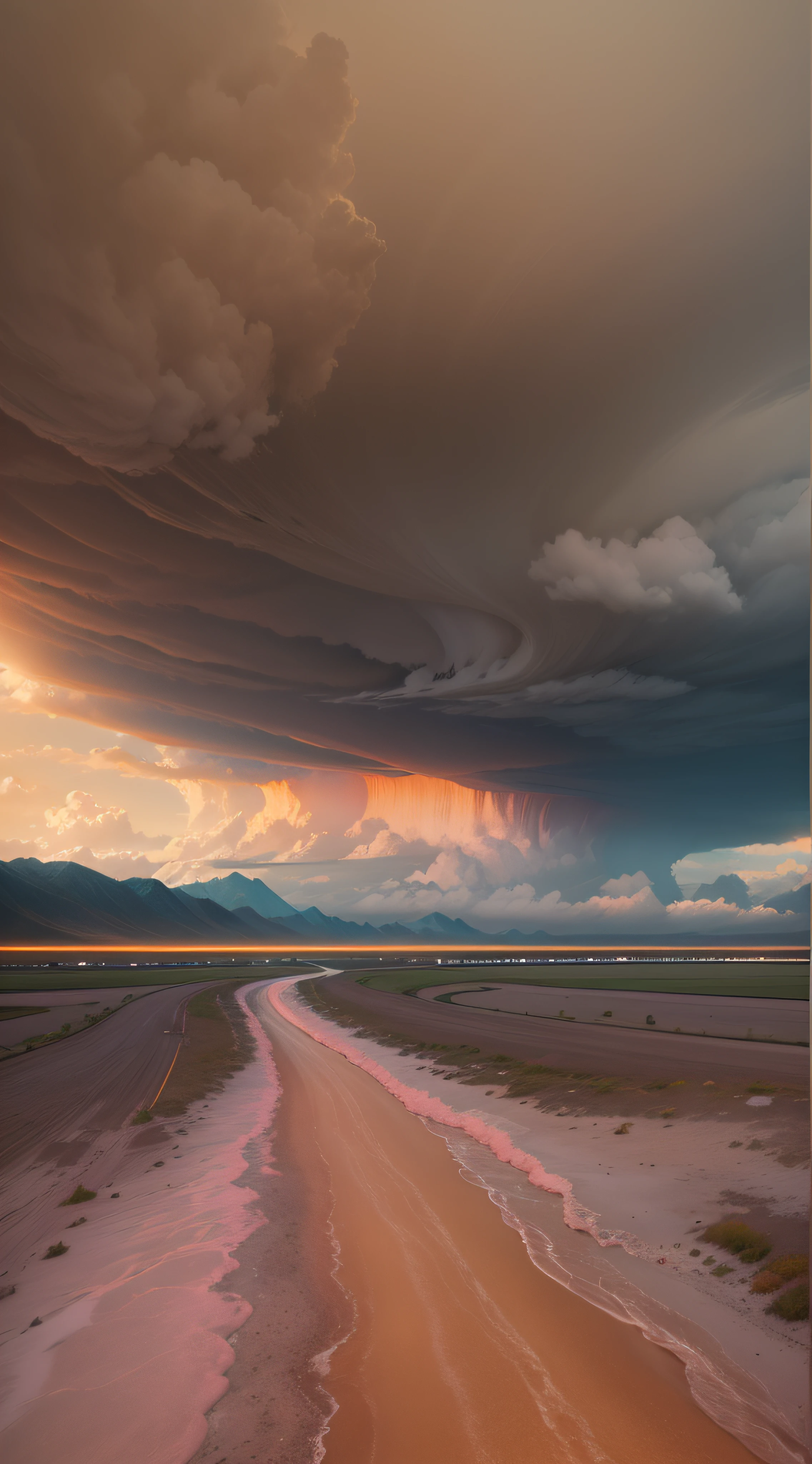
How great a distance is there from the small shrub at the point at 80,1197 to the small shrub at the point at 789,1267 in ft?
51.8

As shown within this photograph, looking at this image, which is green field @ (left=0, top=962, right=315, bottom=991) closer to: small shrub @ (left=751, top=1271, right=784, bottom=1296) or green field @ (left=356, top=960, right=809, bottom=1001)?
green field @ (left=356, top=960, right=809, bottom=1001)

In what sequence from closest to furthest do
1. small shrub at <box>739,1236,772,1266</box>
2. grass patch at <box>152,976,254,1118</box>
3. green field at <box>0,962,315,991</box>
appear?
small shrub at <box>739,1236,772,1266</box>, grass patch at <box>152,976,254,1118</box>, green field at <box>0,962,315,991</box>

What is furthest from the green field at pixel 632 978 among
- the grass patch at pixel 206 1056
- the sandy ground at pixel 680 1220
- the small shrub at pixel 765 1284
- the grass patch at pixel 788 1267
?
the small shrub at pixel 765 1284

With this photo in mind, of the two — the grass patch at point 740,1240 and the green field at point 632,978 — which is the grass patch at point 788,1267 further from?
the green field at point 632,978

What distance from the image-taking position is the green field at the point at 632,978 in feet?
272

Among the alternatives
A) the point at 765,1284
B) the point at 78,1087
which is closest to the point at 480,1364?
the point at 765,1284

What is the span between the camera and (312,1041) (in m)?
48.2

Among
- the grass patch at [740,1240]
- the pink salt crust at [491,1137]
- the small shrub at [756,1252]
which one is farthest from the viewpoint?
the pink salt crust at [491,1137]

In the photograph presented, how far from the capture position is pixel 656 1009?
60.2 m

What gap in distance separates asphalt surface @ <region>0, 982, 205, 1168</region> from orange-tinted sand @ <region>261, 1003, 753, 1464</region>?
12.1 m

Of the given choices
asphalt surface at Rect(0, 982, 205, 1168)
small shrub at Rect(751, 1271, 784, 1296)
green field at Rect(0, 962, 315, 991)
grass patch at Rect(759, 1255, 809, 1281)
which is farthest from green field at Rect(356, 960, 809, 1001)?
small shrub at Rect(751, 1271, 784, 1296)

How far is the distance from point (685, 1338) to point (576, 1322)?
5.33 feet

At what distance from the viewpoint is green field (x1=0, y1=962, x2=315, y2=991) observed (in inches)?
3922

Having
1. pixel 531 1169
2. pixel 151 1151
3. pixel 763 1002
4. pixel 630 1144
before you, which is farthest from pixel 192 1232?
pixel 763 1002
